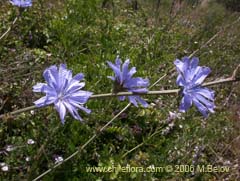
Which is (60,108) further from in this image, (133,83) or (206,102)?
(206,102)

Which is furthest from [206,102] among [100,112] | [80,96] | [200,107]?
[100,112]

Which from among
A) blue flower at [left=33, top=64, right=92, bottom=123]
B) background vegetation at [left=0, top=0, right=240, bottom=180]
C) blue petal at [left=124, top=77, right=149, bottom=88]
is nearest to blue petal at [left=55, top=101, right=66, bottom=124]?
blue flower at [left=33, top=64, right=92, bottom=123]

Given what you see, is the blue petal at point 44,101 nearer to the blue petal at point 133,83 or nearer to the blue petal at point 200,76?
the blue petal at point 133,83

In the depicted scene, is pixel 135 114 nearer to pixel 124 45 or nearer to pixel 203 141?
pixel 203 141

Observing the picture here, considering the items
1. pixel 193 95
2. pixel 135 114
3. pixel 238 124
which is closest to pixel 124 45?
pixel 135 114

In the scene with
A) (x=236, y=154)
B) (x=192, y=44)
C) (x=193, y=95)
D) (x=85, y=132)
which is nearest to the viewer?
(x=193, y=95)

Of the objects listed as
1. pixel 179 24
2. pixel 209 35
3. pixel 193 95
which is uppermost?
pixel 179 24
